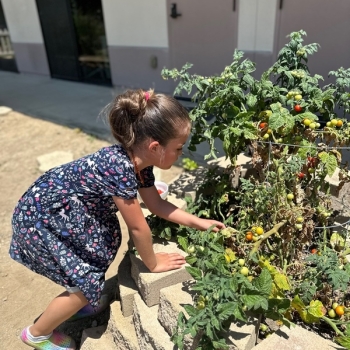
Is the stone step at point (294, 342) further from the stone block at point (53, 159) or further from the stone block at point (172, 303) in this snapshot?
the stone block at point (53, 159)

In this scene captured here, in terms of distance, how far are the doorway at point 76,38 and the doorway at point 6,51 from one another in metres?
2.06

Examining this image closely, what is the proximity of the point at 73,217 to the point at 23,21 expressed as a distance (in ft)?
28.6

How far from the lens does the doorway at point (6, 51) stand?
983 centimetres

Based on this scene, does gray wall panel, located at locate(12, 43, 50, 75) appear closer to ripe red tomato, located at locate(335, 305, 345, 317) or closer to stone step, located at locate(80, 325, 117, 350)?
stone step, located at locate(80, 325, 117, 350)

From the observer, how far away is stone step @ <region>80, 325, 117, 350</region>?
1760mm

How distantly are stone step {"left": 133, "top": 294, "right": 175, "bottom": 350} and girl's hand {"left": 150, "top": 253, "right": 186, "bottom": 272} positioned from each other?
187mm

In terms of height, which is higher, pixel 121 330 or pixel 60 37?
pixel 60 37

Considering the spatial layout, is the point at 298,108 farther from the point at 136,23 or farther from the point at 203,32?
the point at 136,23

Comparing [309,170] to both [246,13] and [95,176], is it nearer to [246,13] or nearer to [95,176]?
[95,176]

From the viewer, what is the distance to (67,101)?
657 centimetres

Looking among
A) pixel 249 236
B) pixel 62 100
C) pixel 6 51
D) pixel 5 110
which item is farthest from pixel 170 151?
pixel 6 51

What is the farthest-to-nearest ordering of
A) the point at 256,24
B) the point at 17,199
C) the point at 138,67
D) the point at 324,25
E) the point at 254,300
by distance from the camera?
1. the point at 138,67
2. the point at 256,24
3. the point at 324,25
4. the point at 17,199
5. the point at 254,300

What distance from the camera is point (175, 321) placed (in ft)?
4.74

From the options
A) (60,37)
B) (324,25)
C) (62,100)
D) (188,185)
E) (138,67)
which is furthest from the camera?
(60,37)
